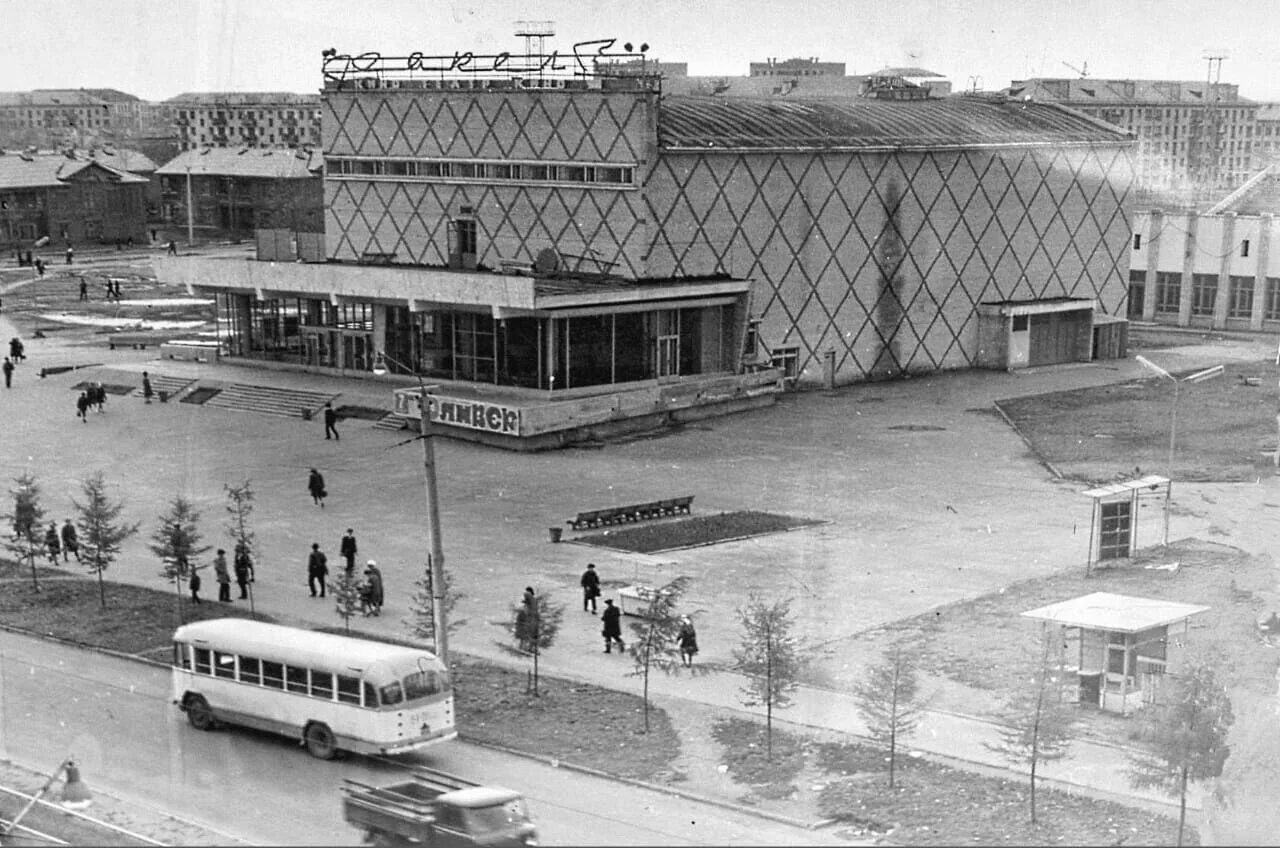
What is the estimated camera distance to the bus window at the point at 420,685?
69.6 feet

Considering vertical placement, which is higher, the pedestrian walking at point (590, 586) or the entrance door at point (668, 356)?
the entrance door at point (668, 356)

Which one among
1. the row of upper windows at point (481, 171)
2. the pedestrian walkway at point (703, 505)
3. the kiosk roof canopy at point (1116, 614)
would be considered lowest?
the pedestrian walkway at point (703, 505)

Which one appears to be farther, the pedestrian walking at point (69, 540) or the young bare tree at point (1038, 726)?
the pedestrian walking at point (69, 540)

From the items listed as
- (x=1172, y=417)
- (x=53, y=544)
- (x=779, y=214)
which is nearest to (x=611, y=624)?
(x=53, y=544)

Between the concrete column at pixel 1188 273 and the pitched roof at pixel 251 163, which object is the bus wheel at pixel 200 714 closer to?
the concrete column at pixel 1188 273

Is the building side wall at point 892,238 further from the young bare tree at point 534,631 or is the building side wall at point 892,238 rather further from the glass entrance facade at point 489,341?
the young bare tree at point 534,631

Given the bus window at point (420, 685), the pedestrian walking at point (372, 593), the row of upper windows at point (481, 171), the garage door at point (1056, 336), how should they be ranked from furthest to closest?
the garage door at point (1056, 336), the row of upper windows at point (481, 171), the pedestrian walking at point (372, 593), the bus window at point (420, 685)

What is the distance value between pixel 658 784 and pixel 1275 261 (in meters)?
59.5

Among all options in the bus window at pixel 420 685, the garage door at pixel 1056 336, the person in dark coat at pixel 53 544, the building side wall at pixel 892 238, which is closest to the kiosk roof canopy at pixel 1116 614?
the bus window at pixel 420 685

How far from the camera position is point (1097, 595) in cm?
2483

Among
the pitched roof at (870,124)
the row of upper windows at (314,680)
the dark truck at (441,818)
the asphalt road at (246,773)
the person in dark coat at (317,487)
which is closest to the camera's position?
the dark truck at (441,818)

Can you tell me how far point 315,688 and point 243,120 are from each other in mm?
143838

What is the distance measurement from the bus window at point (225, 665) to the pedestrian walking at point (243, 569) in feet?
22.5

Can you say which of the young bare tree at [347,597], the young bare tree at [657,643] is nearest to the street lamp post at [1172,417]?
the young bare tree at [657,643]
